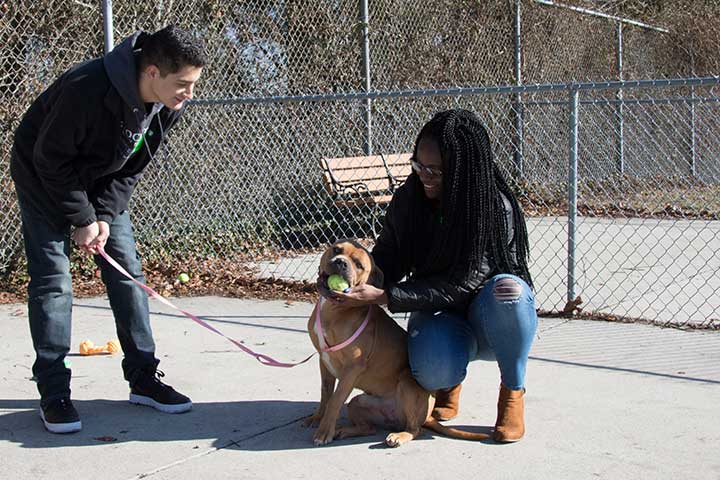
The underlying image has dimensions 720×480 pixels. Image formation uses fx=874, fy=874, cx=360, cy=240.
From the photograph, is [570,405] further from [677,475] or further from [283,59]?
[283,59]

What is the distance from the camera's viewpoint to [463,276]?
3.48 metres

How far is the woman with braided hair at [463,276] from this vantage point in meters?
3.40

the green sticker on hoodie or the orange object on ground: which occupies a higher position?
the green sticker on hoodie

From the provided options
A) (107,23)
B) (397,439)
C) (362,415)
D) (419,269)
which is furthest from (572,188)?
(107,23)

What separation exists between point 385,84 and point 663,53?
25.4 feet

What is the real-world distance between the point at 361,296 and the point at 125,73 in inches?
50.8

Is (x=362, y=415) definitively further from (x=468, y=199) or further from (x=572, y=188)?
(x=572, y=188)

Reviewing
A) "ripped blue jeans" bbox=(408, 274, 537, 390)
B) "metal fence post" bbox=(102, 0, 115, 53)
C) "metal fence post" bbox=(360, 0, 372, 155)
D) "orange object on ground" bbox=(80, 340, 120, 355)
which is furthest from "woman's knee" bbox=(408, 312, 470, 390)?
"metal fence post" bbox=(360, 0, 372, 155)

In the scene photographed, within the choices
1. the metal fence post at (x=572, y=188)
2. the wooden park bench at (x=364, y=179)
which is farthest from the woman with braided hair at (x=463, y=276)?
the wooden park bench at (x=364, y=179)

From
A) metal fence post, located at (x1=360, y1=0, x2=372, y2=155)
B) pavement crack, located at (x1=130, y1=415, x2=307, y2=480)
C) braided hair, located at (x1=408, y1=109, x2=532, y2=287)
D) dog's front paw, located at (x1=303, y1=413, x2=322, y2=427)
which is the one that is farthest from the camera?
metal fence post, located at (x1=360, y1=0, x2=372, y2=155)

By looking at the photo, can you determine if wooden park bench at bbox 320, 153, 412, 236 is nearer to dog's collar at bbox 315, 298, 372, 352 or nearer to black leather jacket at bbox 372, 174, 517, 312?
black leather jacket at bbox 372, 174, 517, 312

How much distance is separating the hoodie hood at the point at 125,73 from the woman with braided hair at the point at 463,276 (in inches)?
44.4

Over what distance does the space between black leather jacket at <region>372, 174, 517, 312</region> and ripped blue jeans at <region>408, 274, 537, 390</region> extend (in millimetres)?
71

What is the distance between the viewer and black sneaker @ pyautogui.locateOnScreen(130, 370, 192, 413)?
3.85 m
